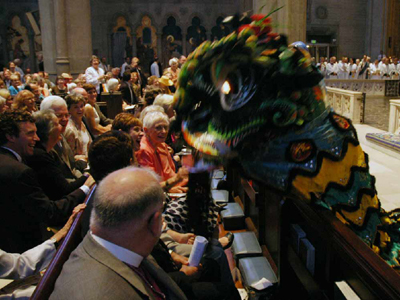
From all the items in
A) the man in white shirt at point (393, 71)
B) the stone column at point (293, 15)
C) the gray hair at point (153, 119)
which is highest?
the stone column at point (293, 15)

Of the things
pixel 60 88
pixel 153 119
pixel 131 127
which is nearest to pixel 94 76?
pixel 60 88

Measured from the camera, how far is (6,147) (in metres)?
2.84

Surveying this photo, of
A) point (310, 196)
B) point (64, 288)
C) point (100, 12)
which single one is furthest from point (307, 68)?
point (100, 12)

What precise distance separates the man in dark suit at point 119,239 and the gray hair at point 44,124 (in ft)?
7.25

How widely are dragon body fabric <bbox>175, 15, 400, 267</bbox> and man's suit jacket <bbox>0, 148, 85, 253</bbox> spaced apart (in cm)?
144

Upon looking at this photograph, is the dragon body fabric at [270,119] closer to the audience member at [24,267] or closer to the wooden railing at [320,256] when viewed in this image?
the wooden railing at [320,256]

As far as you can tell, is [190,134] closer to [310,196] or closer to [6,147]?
[310,196]

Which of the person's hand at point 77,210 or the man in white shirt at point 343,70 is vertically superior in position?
the man in white shirt at point 343,70

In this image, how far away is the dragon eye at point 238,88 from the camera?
150 cm

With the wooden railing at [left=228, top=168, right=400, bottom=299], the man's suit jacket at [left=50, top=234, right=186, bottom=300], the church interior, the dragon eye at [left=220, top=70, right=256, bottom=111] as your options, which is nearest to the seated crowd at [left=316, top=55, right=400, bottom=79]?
the church interior

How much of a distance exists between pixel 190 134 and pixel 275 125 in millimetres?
355

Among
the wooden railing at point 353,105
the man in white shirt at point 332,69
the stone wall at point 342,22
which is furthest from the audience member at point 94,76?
the stone wall at point 342,22

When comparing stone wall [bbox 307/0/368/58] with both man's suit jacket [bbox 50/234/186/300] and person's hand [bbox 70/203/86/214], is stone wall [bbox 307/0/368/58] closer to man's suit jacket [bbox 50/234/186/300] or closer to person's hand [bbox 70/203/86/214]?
person's hand [bbox 70/203/86/214]

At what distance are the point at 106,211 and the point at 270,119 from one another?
2.34 feet
